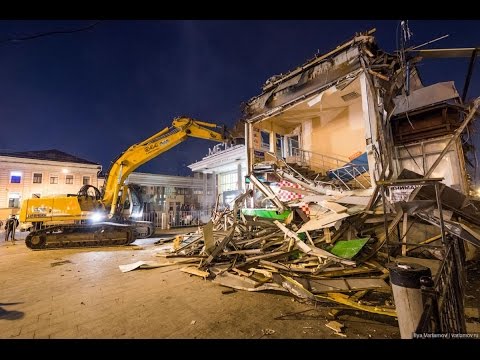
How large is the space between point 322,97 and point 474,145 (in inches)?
290

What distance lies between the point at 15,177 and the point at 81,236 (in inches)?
950

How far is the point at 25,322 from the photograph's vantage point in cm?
376

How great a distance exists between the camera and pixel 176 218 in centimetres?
2208

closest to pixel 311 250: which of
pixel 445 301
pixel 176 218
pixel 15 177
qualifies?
pixel 445 301

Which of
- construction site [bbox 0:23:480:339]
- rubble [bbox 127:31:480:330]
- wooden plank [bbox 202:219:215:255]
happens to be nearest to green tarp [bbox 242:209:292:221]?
rubble [bbox 127:31:480:330]

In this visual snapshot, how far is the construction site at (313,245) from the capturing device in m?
3.45

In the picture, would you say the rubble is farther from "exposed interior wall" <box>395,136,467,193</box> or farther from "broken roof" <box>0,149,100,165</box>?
"broken roof" <box>0,149,100,165</box>

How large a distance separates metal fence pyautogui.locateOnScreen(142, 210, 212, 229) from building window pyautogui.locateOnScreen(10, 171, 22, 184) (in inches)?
722

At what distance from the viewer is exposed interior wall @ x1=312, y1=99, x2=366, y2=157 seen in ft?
42.6

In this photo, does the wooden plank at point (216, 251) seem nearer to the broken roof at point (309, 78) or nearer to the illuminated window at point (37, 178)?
the broken roof at point (309, 78)

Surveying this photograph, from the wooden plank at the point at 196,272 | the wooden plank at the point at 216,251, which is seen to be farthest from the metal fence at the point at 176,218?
the wooden plank at the point at 196,272
